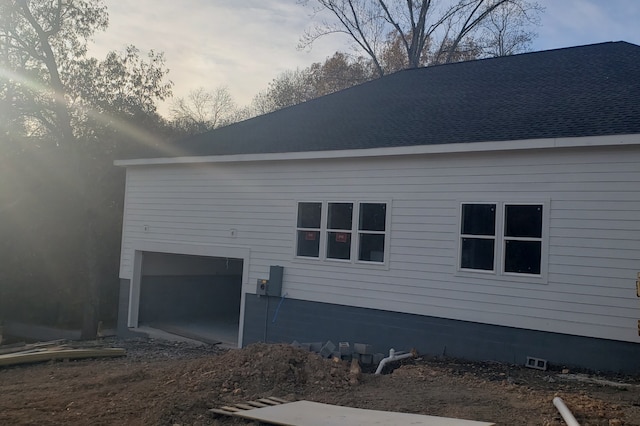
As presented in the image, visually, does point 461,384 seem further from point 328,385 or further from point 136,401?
point 136,401

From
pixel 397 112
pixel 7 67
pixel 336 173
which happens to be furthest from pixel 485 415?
pixel 7 67

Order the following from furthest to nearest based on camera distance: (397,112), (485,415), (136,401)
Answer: (397,112)
(136,401)
(485,415)

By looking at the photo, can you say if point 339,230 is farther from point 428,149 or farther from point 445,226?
point 428,149

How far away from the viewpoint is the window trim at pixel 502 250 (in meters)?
9.86

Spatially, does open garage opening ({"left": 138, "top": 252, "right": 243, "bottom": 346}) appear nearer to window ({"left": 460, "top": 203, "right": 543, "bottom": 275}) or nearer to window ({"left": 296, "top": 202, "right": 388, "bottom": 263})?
window ({"left": 296, "top": 202, "right": 388, "bottom": 263})

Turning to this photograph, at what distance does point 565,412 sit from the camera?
562 centimetres

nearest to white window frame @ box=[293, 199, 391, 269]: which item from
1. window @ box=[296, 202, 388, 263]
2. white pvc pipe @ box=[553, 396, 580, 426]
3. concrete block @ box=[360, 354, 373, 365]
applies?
window @ box=[296, 202, 388, 263]

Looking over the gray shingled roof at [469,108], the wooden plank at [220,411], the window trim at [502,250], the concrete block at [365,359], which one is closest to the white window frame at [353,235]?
the gray shingled roof at [469,108]

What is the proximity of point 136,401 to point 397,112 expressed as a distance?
899 cm

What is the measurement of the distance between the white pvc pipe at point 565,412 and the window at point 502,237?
4156 mm

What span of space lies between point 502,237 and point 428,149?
202 centimetres

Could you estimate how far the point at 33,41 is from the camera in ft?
72.2

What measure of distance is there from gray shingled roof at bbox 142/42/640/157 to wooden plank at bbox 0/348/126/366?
16.9 feet

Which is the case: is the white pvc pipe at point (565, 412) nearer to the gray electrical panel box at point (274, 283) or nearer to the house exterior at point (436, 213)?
the house exterior at point (436, 213)
